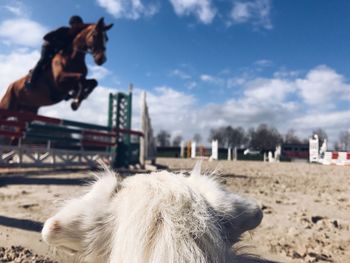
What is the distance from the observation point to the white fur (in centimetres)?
87

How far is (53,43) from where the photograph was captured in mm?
9375

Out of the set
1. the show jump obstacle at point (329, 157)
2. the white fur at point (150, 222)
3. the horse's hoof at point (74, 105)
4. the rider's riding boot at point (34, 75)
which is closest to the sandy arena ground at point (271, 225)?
the white fur at point (150, 222)

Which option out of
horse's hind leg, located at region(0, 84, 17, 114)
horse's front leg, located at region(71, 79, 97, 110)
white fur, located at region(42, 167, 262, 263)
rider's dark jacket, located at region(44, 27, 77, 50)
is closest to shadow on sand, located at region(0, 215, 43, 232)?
white fur, located at region(42, 167, 262, 263)

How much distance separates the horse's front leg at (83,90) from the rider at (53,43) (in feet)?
4.08

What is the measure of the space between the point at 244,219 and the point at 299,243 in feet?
8.82

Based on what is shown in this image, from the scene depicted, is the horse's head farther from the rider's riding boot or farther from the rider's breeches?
the rider's riding boot

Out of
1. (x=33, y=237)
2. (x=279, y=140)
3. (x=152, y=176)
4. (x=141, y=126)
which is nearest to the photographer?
(x=152, y=176)

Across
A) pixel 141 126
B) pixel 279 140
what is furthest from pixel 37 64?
pixel 279 140

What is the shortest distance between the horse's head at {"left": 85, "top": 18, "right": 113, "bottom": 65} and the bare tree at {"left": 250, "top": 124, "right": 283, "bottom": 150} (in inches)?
1700

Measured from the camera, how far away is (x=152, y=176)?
1.09 metres

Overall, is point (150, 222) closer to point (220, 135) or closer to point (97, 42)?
point (97, 42)

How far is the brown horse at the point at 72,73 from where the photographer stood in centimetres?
894

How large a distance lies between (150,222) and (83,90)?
8655mm

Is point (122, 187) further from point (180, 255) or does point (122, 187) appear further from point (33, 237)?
point (33, 237)
